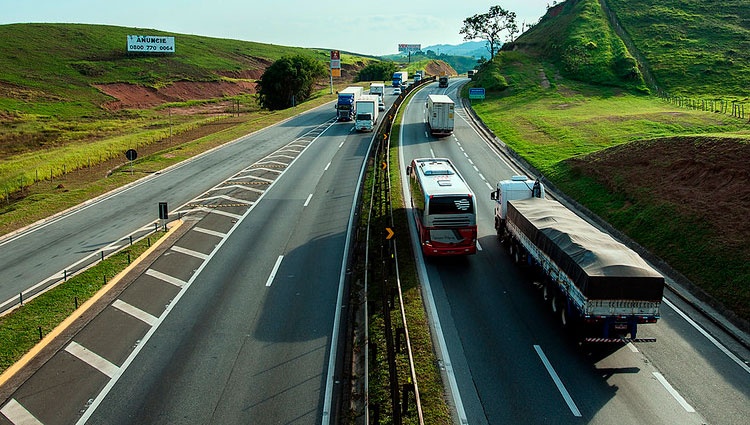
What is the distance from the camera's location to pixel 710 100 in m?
64.6

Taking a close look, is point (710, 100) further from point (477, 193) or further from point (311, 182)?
point (311, 182)

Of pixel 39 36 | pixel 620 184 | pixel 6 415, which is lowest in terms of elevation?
pixel 6 415

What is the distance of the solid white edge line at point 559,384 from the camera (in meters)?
14.7

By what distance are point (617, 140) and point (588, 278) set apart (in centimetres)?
3269

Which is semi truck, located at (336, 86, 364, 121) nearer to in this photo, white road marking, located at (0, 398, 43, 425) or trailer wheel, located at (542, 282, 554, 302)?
trailer wheel, located at (542, 282, 554, 302)

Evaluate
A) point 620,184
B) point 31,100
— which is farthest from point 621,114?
point 31,100

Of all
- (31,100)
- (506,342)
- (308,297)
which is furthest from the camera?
(31,100)

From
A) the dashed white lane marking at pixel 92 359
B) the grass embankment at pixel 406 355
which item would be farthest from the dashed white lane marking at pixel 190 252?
the dashed white lane marking at pixel 92 359

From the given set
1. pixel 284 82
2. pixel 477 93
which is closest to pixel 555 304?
pixel 477 93

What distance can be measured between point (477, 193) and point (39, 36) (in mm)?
162185

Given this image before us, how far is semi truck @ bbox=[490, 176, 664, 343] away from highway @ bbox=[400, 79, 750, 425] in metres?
0.84

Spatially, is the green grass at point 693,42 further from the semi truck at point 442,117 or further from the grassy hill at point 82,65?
the grassy hill at point 82,65

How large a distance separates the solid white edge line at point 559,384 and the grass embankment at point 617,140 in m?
7.82

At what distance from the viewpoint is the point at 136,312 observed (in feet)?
66.4
